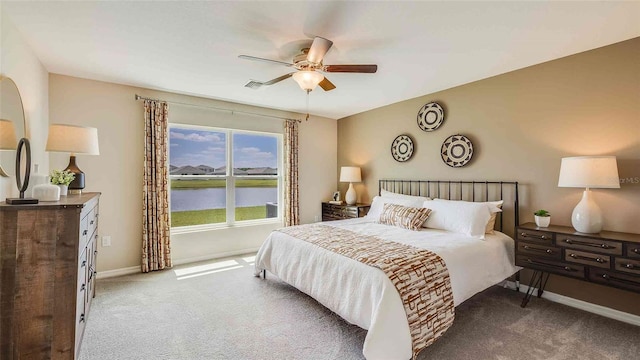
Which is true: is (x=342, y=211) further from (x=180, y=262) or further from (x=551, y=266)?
(x=551, y=266)

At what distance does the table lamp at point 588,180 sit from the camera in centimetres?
239

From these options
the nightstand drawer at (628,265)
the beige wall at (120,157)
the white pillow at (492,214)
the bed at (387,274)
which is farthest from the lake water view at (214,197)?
the nightstand drawer at (628,265)

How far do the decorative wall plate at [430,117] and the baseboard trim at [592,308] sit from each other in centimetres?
228

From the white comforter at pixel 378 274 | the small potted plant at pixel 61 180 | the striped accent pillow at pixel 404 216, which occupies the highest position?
the small potted plant at pixel 61 180

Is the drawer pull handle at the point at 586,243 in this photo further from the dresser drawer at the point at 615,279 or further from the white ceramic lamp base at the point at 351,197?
the white ceramic lamp base at the point at 351,197

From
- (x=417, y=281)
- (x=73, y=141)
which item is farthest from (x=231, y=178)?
(x=417, y=281)

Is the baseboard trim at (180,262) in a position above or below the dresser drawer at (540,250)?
below

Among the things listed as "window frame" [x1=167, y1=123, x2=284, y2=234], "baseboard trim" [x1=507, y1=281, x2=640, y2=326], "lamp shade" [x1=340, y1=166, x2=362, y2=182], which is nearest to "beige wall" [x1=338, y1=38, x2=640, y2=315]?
"baseboard trim" [x1=507, y1=281, x2=640, y2=326]

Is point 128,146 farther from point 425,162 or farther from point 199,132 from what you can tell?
point 425,162

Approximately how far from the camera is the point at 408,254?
234 cm

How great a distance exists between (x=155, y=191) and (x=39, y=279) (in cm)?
226

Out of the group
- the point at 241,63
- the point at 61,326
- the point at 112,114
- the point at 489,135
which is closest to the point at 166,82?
the point at 112,114

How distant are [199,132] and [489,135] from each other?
162 inches

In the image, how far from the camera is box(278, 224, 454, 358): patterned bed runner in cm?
198
